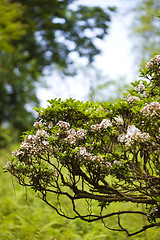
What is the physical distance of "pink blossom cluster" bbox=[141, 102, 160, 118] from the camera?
4.59 feet

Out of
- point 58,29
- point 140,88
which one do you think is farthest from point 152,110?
point 58,29

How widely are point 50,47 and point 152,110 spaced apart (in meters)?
7.84

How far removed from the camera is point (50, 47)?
8.66m

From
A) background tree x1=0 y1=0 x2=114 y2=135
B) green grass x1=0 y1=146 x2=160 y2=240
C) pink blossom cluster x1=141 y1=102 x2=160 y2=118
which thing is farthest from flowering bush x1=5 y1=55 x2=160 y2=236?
background tree x1=0 y1=0 x2=114 y2=135

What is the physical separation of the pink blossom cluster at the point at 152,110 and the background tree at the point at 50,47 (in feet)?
19.9

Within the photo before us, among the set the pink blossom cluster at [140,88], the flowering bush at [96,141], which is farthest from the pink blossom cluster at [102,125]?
the pink blossom cluster at [140,88]

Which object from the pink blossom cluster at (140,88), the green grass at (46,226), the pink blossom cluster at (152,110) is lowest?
the green grass at (46,226)

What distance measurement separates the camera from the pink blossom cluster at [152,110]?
1.40 meters

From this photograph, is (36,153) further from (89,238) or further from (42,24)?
(42,24)

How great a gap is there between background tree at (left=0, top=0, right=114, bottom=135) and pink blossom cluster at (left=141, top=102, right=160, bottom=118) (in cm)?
606

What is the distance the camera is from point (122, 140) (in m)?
1.56

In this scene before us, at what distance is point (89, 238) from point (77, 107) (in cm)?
218

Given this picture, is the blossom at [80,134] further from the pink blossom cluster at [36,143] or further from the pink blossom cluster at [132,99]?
the pink blossom cluster at [132,99]

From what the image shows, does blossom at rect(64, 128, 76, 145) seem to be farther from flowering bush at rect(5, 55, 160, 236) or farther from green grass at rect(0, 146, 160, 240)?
green grass at rect(0, 146, 160, 240)
